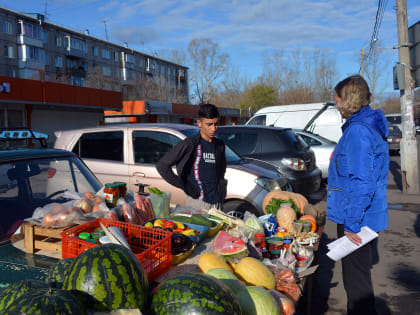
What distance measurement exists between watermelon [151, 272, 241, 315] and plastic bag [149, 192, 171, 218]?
1771 millimetres

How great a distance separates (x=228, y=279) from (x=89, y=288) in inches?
30.0

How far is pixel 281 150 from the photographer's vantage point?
809 cm

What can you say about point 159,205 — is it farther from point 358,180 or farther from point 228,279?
point 358,180

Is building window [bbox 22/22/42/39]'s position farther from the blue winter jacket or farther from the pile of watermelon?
the pile of watermelon

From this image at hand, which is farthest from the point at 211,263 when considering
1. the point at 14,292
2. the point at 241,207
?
the point at 241,207

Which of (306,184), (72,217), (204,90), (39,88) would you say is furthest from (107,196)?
(204,90)

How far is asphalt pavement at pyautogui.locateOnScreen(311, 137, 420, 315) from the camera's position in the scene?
409 centimetres

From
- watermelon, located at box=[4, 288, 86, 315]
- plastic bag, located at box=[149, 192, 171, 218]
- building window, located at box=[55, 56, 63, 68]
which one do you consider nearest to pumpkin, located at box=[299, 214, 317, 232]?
plastic bag, located at box=[149, 192, 171, 218]

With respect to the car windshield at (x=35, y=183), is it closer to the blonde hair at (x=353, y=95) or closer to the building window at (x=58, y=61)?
the blonde hair at (x=353, y=95)

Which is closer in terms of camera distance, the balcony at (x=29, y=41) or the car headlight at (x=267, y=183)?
the car headlight at (x=267, y=183)

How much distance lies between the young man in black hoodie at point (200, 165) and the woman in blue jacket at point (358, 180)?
1382 mm

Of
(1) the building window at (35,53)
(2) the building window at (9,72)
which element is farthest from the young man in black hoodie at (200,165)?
(1) the building window at (35,53)

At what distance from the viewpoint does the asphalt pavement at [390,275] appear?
4086 millimetres

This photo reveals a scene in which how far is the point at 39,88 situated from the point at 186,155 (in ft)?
68.4
